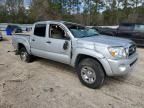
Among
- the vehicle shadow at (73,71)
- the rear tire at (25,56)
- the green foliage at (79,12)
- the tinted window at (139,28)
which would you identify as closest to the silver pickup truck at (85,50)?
the vehicle shadow at (73,71)

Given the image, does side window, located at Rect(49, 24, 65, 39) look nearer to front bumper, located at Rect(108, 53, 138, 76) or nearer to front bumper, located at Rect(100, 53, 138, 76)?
front bumper, located at Rect(100, 53, 138, 76)

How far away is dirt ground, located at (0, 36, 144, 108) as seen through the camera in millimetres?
3707

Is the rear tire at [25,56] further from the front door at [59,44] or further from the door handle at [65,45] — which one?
the door handle at [65,45]

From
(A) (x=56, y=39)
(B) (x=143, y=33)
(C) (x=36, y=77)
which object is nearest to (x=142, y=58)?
(B) (x=143, y=33)

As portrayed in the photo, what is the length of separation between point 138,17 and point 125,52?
122 feet

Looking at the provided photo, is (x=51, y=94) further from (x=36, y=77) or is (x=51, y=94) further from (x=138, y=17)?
(x=138, y=17)

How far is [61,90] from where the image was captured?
4379 millimetres

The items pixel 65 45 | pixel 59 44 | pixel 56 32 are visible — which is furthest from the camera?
pixel 56 32

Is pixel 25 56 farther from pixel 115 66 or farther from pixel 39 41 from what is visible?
pixel 115 66

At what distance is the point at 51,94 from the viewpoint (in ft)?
13.6

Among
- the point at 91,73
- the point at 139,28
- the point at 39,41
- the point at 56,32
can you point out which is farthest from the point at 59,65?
the point at 139,28

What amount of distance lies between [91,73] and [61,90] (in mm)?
905

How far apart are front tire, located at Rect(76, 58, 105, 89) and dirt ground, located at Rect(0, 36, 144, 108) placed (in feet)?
0.55

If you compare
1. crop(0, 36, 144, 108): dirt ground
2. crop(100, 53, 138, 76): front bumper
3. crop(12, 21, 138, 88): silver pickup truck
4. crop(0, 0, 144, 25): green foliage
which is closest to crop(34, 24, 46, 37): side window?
crop(12, 21, 138, 88): silver pickup truck
